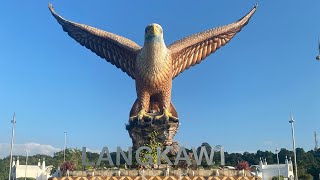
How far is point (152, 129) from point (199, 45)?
30.2 ft

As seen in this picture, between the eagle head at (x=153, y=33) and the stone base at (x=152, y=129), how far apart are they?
6.19 m

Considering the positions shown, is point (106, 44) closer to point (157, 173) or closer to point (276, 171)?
point (157, 173)

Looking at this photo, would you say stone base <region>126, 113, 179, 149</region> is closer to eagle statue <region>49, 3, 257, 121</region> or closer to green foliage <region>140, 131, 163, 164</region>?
green foliage <region>140, 131, 163, 164</region>

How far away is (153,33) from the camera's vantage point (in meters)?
30.4

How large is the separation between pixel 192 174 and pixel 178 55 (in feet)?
42.9

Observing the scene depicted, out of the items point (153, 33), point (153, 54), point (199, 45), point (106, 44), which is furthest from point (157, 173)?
point (106, 44)

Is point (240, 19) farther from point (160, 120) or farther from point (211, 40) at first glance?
point (160, 120)

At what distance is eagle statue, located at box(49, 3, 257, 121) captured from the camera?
101ft

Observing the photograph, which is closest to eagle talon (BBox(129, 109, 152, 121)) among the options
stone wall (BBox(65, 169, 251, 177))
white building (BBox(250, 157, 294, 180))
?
stone wall (BBox(65, 169, 251, 177))

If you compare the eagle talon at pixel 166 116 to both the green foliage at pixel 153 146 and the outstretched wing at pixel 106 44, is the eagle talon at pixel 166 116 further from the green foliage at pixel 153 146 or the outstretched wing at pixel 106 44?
the outstretched wing at pixel 106 44

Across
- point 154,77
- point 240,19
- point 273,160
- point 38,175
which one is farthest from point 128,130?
point 273,160

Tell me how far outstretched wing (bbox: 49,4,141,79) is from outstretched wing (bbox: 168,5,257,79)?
3.60 metres

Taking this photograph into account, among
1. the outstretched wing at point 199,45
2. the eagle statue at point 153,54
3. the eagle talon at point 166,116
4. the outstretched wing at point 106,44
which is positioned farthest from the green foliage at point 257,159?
the eagle talon at point 166,116

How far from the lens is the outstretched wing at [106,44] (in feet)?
108
